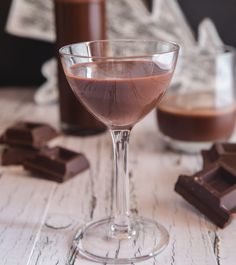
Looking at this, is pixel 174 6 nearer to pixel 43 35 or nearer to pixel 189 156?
pixel 43 35

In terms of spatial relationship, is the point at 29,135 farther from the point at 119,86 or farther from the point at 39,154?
the point at 119,86

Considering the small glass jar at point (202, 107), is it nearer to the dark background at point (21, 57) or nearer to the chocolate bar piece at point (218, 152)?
the chocolate bar piece at point (218, 152)

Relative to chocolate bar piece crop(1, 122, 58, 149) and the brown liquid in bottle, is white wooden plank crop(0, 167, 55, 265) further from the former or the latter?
the brown liquid in bottle

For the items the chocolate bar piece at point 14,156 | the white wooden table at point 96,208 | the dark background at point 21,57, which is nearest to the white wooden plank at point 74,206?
the white wooden table at point 96,208

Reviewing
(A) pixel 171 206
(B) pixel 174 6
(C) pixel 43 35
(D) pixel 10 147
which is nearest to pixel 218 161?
(A) pixel 171 206

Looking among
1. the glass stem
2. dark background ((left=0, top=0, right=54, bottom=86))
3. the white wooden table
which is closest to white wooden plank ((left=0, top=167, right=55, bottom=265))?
the white wooden table

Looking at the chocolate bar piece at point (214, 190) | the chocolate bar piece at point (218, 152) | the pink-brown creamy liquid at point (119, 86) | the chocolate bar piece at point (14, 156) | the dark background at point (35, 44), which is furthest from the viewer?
the dark background at point (35, 44)
